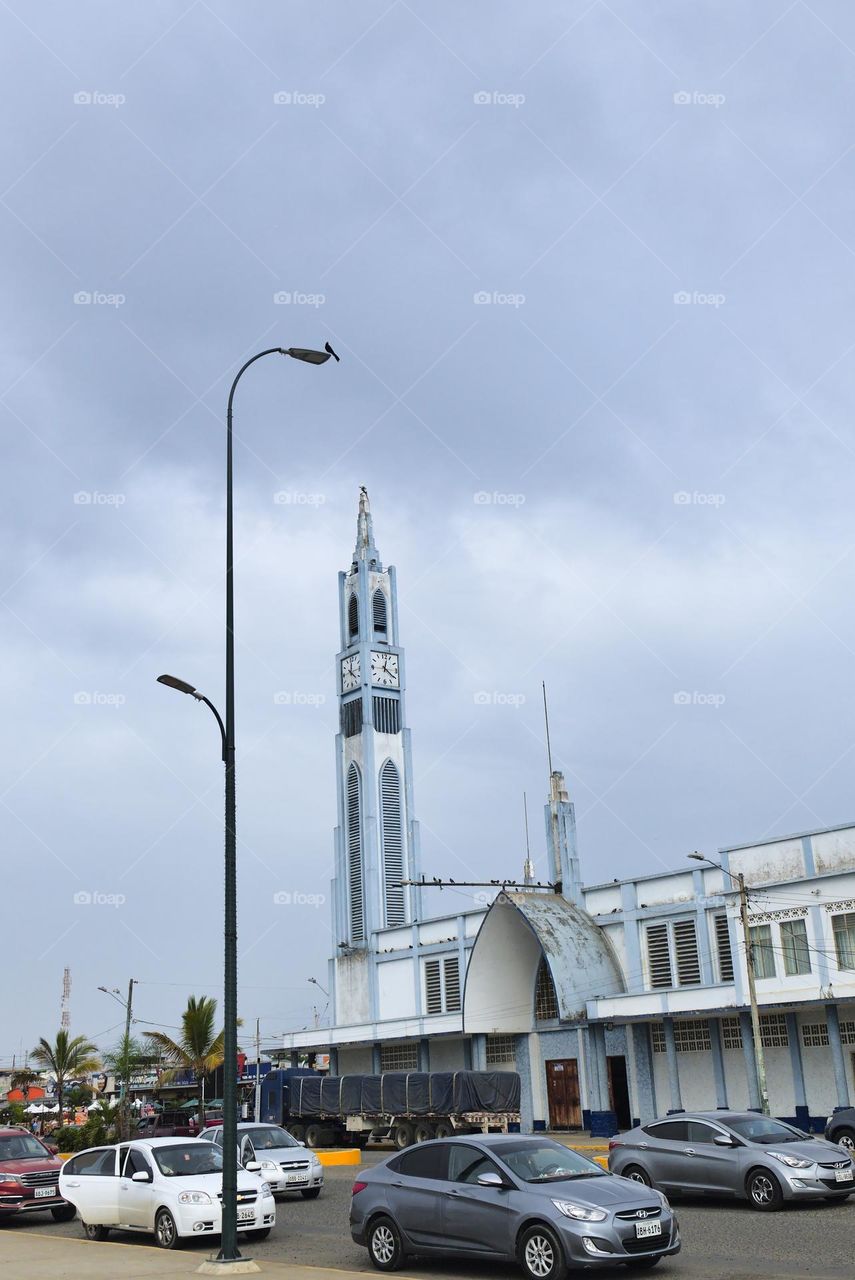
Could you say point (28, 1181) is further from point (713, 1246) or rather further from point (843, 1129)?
point (843, 1129)

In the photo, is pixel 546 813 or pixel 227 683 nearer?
pixel 227 683

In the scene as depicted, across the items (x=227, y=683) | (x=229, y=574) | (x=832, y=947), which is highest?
(x=229, y=574)

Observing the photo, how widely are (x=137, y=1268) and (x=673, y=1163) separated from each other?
8.30 metres

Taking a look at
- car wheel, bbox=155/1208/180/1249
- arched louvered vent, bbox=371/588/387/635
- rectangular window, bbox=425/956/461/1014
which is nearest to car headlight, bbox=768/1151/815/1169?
car wheel, bbox=155/1208/180/1249

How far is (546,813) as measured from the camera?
47.0 metres

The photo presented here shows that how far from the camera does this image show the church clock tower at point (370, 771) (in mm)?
58344

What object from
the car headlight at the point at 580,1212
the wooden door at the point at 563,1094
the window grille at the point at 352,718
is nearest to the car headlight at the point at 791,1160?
the car headlight at the point at 580,1212

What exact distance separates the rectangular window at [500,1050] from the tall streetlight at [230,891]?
104 ft

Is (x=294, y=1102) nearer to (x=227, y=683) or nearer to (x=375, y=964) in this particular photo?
(x=375, y=964)

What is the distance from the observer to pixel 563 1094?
141 feet

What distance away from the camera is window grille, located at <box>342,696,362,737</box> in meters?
62.0

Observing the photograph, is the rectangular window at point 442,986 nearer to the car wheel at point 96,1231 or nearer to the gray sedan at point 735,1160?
the gray sedan at point 735,1160

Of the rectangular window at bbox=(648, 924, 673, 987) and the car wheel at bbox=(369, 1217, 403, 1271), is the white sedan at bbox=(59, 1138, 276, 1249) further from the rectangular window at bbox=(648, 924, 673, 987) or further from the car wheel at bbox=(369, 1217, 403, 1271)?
the rectangular window at bbox=(648, 924, 673, 987)

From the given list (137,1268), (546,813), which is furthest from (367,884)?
(137,1268)
